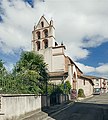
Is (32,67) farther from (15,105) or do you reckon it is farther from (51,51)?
(51,51)

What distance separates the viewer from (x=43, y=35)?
4616cm

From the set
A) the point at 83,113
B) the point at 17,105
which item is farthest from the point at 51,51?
the point at 17,105

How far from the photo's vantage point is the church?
130 ft

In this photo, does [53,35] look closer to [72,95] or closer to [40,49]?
[40,49]

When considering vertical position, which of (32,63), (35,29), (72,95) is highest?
(35,29)

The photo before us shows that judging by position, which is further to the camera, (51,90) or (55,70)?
(55,70)

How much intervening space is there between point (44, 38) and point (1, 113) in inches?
1443

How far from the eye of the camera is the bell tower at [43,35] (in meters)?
44.5

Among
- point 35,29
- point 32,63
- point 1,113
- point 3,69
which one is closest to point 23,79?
point 3,69

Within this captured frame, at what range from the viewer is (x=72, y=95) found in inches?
1298

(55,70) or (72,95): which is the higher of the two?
(55,70)

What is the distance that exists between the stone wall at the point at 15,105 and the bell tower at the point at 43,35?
1215 inches

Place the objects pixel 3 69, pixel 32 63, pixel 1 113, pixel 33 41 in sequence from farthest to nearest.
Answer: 1. pixel 33 41
2. pixel 32 63
3. pixel 3 69
4. pixel 1 113

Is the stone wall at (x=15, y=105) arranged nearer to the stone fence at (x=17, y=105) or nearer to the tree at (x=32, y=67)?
the stone fence at (x=17, y=105)
